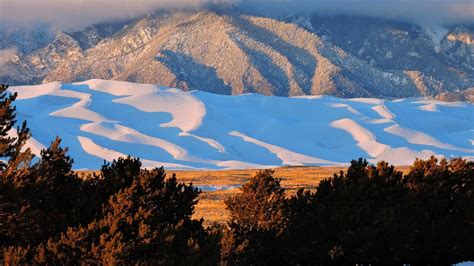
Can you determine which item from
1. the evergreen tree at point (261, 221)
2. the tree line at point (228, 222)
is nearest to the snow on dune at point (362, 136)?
the tree line at point (228, 222)

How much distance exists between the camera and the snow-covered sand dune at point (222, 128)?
138000 millimetres

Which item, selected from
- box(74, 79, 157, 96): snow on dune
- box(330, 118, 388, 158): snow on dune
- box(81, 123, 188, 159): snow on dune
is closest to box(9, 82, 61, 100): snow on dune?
box(74, 79, 157, 96): snow on dune

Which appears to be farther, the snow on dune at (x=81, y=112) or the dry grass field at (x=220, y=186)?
the snow on dune at (x=81, y=112)

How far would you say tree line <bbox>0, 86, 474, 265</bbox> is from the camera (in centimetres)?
1638

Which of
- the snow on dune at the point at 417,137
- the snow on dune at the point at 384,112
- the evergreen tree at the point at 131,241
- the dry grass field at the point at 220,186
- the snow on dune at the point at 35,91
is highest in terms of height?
the snow on dune at the point at 35,91

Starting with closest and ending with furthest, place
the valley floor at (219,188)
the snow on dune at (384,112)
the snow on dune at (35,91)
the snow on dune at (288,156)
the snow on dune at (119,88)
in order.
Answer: the valley floor at (219,188) → the snow on dune at (288,156) → the snow on dune at (35,91) → the snow on dune at (119,88) → the snow on dune at (384,112)

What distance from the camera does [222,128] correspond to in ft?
525

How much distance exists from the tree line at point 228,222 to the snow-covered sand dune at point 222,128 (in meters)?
96.6

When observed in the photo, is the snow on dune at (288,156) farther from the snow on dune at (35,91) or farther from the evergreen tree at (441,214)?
the evergreen tree at (441,214)

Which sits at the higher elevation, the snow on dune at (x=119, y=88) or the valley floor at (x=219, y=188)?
the snow on dune at (x=119, y=88)

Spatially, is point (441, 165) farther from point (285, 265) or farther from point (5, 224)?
point (5, 224)

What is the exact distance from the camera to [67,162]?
19766 millimetres

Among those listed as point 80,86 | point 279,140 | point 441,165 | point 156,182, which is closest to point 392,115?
point 279,140

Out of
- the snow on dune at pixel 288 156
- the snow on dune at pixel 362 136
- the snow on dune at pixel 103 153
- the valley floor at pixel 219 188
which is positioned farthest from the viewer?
the snow on dune at pixel 362 136
